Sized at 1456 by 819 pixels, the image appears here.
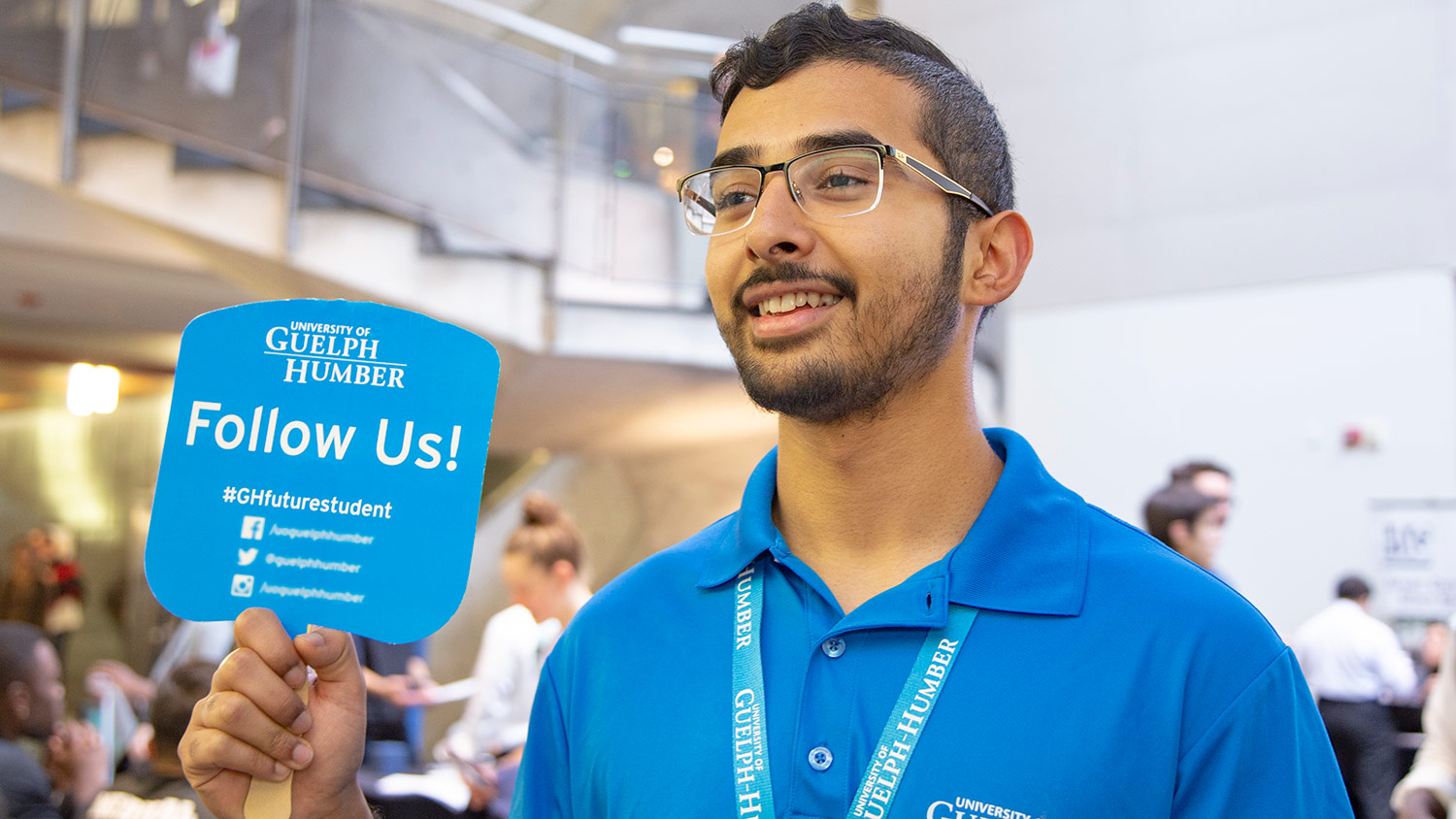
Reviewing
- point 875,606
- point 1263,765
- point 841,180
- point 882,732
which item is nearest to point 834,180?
point 841,180

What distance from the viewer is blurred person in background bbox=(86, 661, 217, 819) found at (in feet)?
8.36

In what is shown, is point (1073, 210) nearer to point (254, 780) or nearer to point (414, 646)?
point (414, 646)

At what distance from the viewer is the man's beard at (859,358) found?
1.10m

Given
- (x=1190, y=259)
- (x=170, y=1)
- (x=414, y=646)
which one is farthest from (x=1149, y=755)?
(x=1190, y=259)

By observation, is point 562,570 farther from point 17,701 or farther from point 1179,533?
point 1179,533

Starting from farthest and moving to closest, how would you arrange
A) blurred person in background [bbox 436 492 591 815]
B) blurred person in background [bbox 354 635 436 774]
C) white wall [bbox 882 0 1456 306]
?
white wall [bbox 882 0 1456 306], blurred person in background [bbox 354 635 436 774], blurred person in background [bbox 436 492 591 815]

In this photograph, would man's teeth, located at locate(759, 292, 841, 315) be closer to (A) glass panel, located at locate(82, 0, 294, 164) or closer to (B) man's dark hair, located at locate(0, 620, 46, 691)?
(B) man's dark hair, located at locate(0, 620, 46, 691)

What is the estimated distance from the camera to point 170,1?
5902 millimetres

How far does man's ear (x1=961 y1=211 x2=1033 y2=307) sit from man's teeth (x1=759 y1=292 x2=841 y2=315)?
0.18 meters

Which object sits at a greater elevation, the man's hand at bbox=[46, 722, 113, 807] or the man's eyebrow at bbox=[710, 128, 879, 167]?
the man's eyebrow at bbox=[710, 128, 879, 167]

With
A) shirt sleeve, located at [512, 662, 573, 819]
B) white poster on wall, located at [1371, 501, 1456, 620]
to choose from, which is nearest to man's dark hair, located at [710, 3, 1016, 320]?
shirt sleeve, located at [512, 662, 573, 819]

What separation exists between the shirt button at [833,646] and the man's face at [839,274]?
220 mm

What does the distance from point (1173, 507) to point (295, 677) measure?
2.87m

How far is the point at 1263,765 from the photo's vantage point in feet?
3.07
